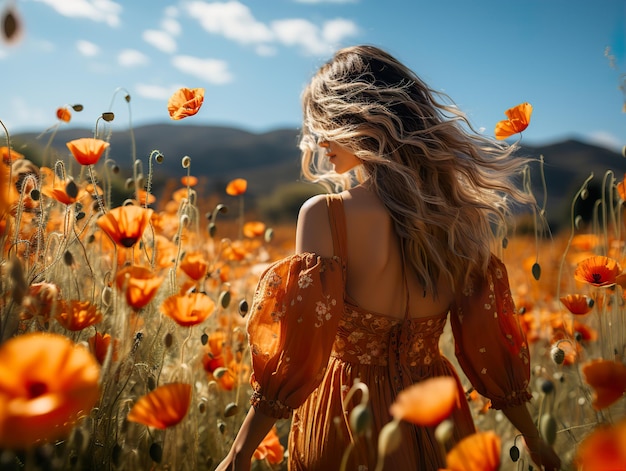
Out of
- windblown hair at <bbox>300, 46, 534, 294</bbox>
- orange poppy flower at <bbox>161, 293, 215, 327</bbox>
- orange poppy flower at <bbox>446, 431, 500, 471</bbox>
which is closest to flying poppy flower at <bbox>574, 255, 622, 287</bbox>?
windblown hair at <bbox>300, 46, 534, 294</bbox>

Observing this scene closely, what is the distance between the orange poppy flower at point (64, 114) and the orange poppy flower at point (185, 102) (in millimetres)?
401

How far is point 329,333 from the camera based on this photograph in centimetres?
132

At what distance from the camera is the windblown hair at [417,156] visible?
1.50 m

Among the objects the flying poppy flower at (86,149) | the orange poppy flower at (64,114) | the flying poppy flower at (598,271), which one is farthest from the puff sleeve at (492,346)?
the orange poppy flower at (64,114)

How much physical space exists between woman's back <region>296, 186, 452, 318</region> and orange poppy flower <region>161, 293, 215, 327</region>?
11.9 inches

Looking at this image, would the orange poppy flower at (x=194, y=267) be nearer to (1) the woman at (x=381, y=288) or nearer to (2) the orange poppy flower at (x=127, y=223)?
(1) the woman at (x=381, y=288)

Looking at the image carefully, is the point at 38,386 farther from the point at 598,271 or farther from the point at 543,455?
the point at 598,271

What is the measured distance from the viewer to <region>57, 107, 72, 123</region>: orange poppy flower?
1787 mm

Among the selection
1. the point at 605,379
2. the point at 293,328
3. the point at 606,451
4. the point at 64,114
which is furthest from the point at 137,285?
the point at 64,114

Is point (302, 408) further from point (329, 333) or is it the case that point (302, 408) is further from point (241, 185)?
point (241, 185)

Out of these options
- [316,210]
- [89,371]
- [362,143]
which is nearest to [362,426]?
[89,371]

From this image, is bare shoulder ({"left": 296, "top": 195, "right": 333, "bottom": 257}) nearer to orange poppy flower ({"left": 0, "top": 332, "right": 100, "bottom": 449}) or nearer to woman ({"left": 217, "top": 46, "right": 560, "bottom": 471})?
woman ({"left": 217, "top": 46, "right": 560, "bottom": 471})

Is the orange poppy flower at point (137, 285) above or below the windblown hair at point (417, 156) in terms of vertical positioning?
below

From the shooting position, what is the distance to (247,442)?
125 cm
